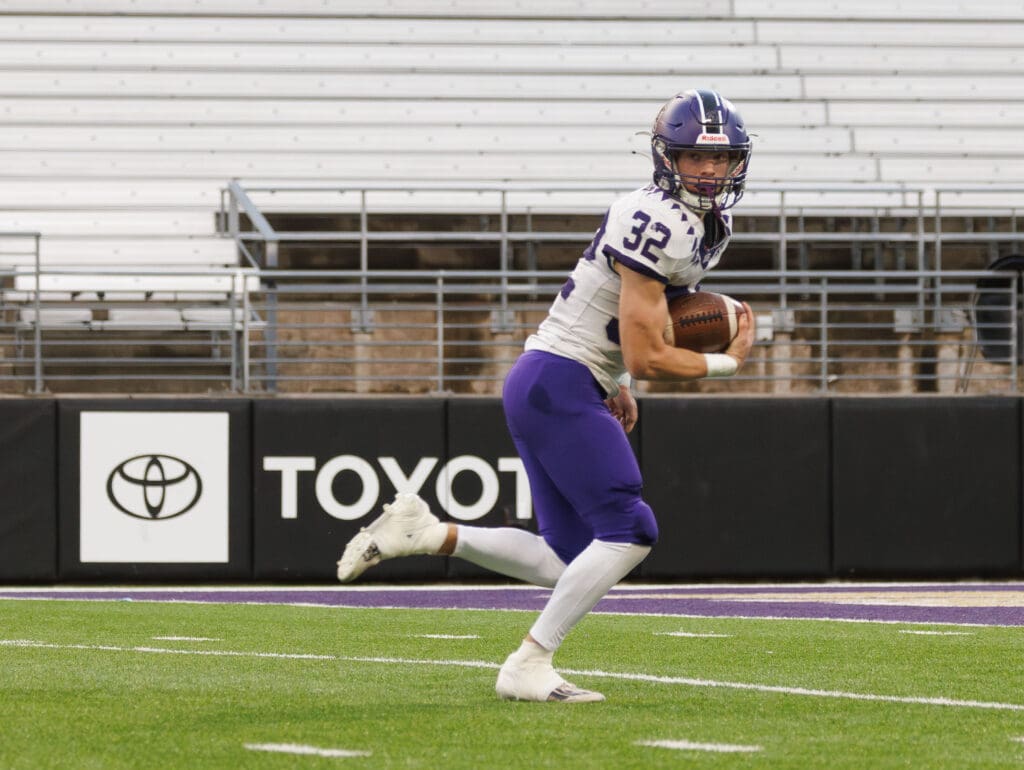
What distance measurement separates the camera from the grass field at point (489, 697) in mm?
3580

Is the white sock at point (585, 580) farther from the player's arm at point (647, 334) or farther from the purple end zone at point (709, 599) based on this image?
the purple end zone at point (709, 599)

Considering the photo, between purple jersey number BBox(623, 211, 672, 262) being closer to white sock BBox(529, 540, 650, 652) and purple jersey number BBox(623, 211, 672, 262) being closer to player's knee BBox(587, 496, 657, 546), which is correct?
player's knee BBox(587, 496, 657, 546)

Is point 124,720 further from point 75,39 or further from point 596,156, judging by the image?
point 75,39

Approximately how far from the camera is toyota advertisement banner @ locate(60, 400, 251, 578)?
10758mm

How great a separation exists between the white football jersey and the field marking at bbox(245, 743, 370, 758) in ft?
4.16

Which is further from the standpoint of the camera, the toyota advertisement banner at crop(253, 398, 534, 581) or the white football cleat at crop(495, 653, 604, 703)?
the toyota advertisement banner at crop(253, 398, 534, 581)

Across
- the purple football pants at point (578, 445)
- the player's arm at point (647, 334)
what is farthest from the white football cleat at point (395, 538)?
the player's arm at point (647, 334)

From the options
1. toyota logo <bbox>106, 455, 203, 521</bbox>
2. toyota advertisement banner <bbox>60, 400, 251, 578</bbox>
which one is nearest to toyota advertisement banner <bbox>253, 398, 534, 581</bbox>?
toyota advertisement banner <bbox>60, 400, 251, 578</bbox>

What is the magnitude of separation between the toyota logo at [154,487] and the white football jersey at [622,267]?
6599 mm

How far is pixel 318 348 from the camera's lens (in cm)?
1215

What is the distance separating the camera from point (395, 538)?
14.7 feet

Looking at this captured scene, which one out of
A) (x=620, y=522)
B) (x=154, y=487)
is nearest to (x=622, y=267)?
(x=620, y=522)

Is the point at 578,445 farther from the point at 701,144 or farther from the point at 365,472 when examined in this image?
the point at 365,472

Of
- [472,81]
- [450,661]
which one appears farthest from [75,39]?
[450,661]
